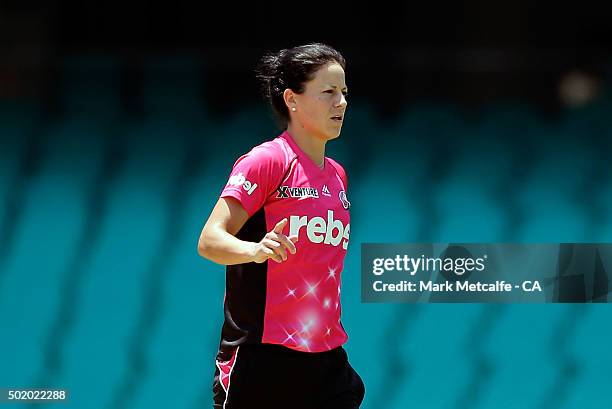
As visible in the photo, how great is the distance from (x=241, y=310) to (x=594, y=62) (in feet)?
7.22

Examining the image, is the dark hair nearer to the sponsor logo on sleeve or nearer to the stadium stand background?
the sponsor logo on sleeve

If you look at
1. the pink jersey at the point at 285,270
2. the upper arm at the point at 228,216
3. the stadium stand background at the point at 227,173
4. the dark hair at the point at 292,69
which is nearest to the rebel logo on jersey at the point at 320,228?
the pink jersey at the point at 285,270

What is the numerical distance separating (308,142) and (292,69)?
0.69ft

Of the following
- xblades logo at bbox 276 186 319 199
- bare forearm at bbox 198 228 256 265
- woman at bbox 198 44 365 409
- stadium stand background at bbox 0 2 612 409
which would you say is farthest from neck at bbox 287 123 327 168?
stadium stand background at bbox 0 2 612 409

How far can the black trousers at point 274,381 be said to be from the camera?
2.68 metres

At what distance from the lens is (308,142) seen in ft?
9.39

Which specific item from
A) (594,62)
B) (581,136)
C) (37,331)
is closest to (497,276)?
(581,136)

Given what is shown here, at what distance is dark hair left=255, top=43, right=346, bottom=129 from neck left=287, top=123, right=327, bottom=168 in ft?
0.22

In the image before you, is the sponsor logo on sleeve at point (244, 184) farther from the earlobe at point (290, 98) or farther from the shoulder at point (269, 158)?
the earlobe at point (290, 98)

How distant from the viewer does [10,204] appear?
4258 mm

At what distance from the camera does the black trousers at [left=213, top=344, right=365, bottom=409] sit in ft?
8.80

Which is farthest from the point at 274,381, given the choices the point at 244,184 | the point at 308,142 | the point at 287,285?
the point at 308,142

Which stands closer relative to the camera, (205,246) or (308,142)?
(205,246)

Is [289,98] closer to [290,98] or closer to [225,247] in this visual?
[290,98]
